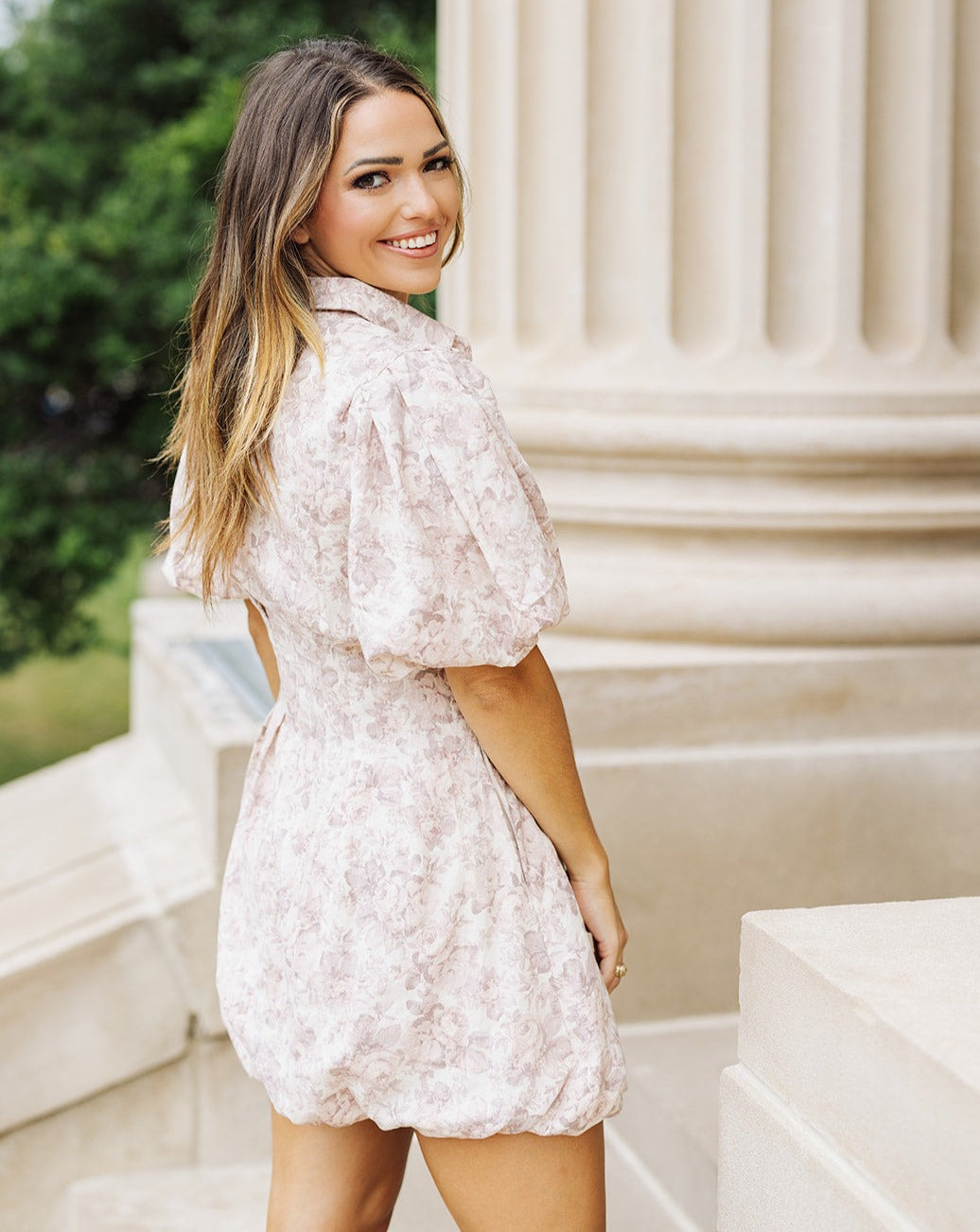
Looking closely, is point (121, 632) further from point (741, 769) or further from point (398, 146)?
point (398, 146)

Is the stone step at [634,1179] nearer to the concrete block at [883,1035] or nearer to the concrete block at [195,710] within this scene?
the concrete block at [195,710]

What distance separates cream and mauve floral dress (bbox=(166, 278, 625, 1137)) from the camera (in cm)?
223

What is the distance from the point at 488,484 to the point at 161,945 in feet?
7.37

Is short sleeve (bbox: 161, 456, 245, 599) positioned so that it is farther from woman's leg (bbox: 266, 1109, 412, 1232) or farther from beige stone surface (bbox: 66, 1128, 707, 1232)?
beige stone surface (bbox: 66, 1128, 707, 1232)

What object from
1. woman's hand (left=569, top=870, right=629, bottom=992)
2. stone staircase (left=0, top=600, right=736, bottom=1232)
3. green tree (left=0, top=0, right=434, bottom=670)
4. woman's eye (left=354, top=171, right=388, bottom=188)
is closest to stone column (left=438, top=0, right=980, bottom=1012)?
stone staircase (left=0, top=600, right=736, bottom=1232)

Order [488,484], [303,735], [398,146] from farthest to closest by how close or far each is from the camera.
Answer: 1. [303,735]
2. [398,146]
3. [488,484]

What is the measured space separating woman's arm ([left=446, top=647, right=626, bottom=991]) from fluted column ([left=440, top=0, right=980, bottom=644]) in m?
1.79

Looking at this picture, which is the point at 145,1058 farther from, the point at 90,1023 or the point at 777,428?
the point at 777,428

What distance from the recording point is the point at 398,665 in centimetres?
231

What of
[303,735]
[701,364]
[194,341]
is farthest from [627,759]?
[194,341]

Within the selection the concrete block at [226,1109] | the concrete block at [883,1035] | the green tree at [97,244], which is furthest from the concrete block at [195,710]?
the green tree at [97,244]

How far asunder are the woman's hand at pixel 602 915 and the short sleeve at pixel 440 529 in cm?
39

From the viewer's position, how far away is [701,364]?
429 centimetres

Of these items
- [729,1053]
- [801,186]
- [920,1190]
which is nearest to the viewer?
[920,1190]
